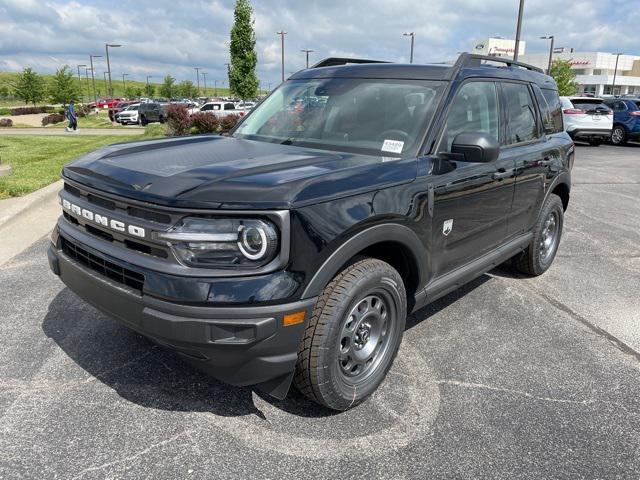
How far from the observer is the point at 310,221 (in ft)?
7.79

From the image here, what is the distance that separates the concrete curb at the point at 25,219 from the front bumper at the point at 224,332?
11.6ft

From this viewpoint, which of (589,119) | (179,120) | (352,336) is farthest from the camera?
(589,119)

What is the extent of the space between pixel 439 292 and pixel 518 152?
1.47 meters

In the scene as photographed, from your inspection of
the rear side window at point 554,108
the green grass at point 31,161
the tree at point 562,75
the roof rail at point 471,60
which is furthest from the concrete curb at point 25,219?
the tree at point 562,75

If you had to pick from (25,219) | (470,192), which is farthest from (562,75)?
(470,192)

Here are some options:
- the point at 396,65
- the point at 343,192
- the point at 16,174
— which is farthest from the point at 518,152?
the point at 16,174

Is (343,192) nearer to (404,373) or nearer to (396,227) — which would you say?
(396,227)

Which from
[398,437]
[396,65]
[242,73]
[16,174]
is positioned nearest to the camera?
[398,437]

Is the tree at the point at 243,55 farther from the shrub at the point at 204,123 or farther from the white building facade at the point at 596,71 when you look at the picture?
the white building facade at the point at 596,71

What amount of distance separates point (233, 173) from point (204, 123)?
1562 cm

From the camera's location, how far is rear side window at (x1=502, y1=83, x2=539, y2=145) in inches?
162

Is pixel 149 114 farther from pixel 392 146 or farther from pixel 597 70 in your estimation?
pixel 597 70

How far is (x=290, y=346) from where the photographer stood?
2.43 meters

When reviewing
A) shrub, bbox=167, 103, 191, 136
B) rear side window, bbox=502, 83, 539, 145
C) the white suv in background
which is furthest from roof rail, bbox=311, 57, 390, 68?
the white suv in background
